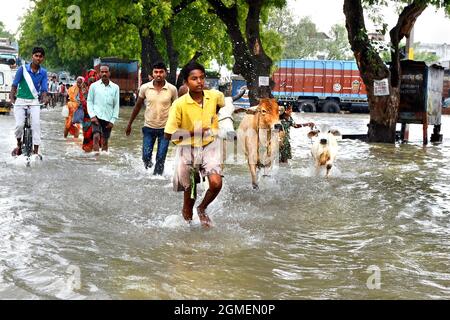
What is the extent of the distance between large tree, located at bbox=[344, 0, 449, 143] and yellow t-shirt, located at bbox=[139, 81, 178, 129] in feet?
28.0

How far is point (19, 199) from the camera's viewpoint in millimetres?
8547

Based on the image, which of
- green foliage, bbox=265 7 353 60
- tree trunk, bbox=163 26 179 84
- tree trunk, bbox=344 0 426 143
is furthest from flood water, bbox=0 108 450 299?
green foliage, bbox=265 7 353 60

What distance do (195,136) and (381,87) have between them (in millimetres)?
12026

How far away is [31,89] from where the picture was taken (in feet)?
37.3

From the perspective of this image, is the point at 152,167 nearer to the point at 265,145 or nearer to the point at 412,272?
the point at 265,145

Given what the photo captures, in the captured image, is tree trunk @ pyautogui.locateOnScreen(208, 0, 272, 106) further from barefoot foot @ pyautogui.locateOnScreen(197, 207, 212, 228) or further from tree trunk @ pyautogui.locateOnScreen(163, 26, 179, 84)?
barefoot foot @ pyautogui.locateOnScreen(197, 207, 212, 228)

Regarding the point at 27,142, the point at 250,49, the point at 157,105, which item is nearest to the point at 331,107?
the point at 250,49

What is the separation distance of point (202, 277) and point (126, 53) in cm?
4427

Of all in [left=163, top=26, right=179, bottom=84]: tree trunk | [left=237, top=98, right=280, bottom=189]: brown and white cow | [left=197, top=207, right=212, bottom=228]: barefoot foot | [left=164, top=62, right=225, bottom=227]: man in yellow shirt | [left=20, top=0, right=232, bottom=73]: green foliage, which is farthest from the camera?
[left=163, top=26, right=179, bottom=84]: tree trunk

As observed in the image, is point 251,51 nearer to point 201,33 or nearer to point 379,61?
point 379,61

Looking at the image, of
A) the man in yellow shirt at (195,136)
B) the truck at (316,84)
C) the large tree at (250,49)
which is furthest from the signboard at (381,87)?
the truck at (316,84)

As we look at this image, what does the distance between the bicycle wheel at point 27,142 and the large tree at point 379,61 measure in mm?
9154

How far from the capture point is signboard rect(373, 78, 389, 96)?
18016 millimetres
